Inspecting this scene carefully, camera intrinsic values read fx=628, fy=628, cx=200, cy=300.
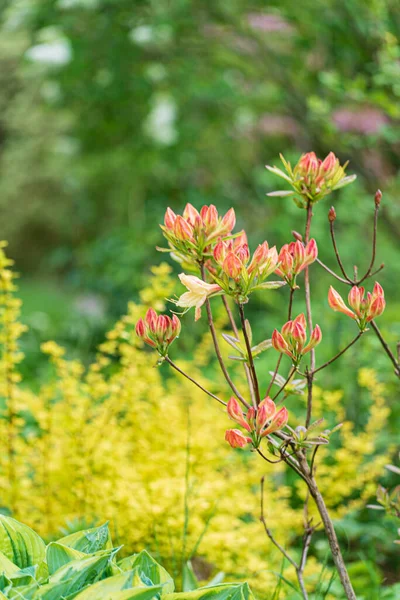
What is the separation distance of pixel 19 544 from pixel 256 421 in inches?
19.1

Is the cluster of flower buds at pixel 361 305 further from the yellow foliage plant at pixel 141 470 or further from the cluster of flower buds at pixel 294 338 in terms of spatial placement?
the yellow foliage plant at pixel 141 470

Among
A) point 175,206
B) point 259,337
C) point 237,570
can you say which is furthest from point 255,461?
point 175,206

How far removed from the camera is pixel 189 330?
4426 mm

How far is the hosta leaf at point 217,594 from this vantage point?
102 cm

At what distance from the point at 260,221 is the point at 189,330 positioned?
4.97 feet

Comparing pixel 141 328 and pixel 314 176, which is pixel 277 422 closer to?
pixel 141 328

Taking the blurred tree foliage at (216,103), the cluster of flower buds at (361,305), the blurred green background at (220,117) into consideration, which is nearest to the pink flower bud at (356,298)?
the cluster of flower buds at (361,305)

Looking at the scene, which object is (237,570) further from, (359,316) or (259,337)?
(259,337)

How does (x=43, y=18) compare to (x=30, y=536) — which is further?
(x=43, y=18)

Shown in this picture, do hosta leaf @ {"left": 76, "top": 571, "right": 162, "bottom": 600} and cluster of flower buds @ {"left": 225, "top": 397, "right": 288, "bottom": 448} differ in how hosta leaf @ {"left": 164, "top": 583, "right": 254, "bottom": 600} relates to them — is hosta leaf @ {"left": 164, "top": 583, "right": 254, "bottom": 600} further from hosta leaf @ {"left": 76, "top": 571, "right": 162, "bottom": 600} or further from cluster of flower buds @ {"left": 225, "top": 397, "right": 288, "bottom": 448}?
cluster of flower buds @ {"left": 225, "top": 397, "right": 288, "bottom": 448}

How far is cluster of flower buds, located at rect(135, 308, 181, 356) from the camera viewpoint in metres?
1.05

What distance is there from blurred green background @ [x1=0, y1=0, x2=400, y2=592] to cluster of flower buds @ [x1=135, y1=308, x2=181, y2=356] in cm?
147

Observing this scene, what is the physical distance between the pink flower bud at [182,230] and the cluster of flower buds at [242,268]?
0.19 feet

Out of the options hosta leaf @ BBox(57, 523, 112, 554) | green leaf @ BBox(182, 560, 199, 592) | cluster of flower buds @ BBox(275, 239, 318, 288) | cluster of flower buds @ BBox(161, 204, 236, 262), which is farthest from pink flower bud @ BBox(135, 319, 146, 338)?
green leaf @ BBox(182, 560, 199, 592)
